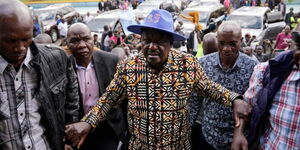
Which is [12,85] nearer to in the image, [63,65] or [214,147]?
[63,65]

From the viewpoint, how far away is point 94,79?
3004mm

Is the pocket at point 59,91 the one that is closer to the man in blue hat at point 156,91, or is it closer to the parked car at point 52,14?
the man in blue hat at point 156,91

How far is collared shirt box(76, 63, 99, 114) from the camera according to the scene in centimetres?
296

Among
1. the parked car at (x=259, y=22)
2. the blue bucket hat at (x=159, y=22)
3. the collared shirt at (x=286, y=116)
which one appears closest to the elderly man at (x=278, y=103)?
the collared shirt at (x=286, y=116)

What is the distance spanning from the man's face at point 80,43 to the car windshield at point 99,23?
10485 millimetres

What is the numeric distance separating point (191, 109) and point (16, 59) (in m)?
1.81

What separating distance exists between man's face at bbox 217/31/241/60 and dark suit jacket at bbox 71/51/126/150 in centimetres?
111

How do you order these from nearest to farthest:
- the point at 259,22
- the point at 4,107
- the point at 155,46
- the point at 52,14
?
1. the point at 4,107
2. the point at 155,46
3. the point at 259,22
4. the point at 52,14

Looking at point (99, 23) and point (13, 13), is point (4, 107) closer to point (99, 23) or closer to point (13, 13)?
point (13, 13)

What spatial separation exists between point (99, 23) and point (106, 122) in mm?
11253

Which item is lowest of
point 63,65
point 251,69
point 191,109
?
point 191,109

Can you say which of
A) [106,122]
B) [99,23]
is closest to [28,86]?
[106,122]

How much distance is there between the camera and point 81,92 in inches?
116

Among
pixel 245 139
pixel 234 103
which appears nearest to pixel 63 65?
pixel 234 103
